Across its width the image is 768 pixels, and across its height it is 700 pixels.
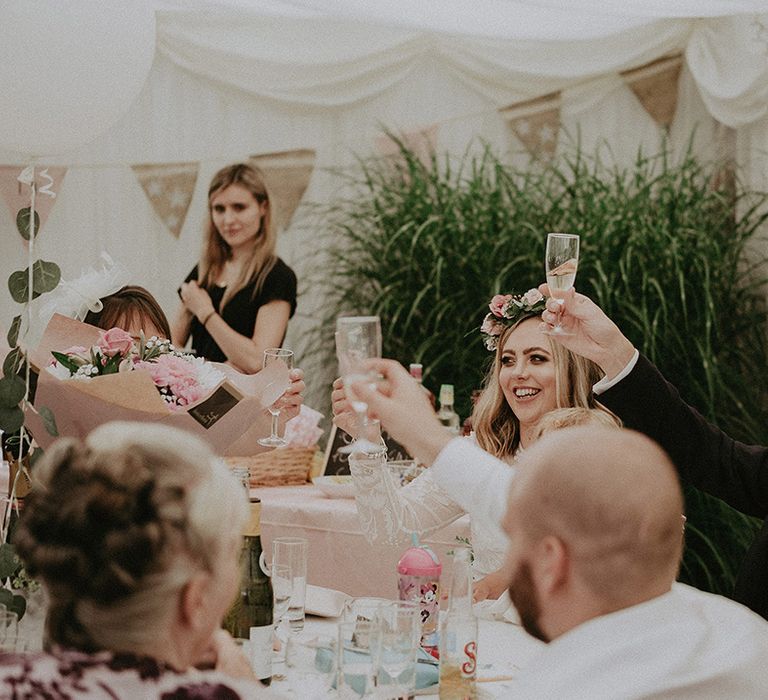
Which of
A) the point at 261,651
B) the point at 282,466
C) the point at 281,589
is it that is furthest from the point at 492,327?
the point at 261,651

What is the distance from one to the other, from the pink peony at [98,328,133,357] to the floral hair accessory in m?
1.33

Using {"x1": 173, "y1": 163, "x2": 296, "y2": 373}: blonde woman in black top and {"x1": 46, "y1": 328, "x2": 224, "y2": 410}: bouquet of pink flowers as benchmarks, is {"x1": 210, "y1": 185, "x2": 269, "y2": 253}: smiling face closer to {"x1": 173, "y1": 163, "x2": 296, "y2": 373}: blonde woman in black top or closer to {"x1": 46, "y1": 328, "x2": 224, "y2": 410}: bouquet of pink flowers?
{"x1": 173, "y1": 163, "x2": 296, "y2": 373}: blonde woman in black top

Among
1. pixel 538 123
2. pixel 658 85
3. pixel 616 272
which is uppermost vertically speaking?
pixel 658 85

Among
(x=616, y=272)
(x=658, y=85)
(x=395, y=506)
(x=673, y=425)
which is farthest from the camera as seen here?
(x=658, y=85)

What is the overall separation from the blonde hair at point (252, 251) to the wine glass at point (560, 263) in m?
2.56

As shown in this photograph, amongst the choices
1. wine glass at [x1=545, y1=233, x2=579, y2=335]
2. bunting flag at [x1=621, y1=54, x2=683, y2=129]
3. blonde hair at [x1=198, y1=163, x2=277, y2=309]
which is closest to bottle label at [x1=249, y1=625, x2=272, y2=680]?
wine glass at [x1=545, y1=233, x2=579, y2=335]

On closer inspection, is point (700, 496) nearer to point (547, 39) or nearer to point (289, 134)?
point (547, 39)

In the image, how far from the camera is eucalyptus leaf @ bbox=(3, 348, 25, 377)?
6.21ft

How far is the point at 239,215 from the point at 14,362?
3.09 meters

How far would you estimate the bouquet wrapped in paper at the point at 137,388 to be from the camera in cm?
183

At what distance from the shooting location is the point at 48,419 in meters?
1.86

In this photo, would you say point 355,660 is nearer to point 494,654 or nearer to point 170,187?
point 494,654

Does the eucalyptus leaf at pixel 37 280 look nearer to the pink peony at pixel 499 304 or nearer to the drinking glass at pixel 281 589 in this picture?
the drinking glass at pixel 281 589

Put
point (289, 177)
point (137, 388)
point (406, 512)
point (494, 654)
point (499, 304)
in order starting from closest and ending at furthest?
point (137, 388), point (494, 654), point (406, 512), point (499, 304), point (289, 177)
